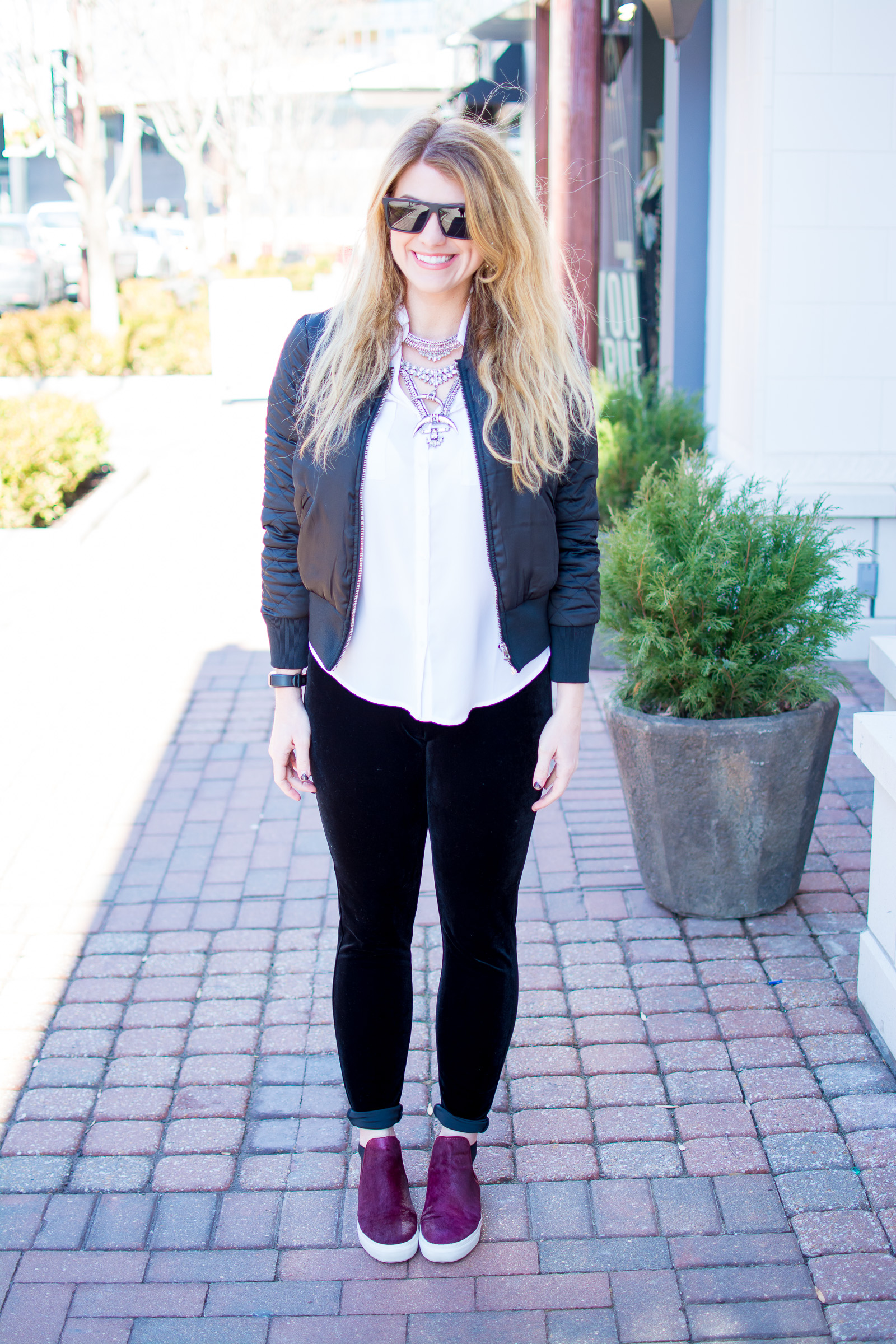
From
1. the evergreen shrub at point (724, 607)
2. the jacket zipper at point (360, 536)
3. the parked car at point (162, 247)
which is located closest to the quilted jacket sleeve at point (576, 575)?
the jacket zipper at point (360, 536)

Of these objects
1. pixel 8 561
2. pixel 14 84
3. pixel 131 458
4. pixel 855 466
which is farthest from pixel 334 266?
pixel 855 466

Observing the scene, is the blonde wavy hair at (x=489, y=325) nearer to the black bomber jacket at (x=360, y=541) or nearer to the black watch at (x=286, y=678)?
the black bomber jacket at (x=360, y=541)

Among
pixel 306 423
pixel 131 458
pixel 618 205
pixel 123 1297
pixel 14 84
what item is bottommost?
pixel 123 1297

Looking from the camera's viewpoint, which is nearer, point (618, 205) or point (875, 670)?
point (875, 670)

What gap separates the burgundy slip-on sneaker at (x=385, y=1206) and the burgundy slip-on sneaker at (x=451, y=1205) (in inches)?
1.4

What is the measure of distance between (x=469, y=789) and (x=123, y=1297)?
1142mm

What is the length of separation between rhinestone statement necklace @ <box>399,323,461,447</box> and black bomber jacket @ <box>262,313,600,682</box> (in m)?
0.03

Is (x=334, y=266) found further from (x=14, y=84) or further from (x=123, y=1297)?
(x=123, y=1297)

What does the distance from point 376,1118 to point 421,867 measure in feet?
1.73

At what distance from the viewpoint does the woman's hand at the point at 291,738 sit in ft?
7.45

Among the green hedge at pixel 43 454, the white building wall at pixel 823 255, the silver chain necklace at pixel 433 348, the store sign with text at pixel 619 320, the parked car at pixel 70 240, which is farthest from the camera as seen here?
the parked car at pixel 70 240

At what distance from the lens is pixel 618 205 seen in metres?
10.2

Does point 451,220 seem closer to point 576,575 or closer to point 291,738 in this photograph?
point 576,575

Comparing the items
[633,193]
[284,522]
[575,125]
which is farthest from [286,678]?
[633,193]
